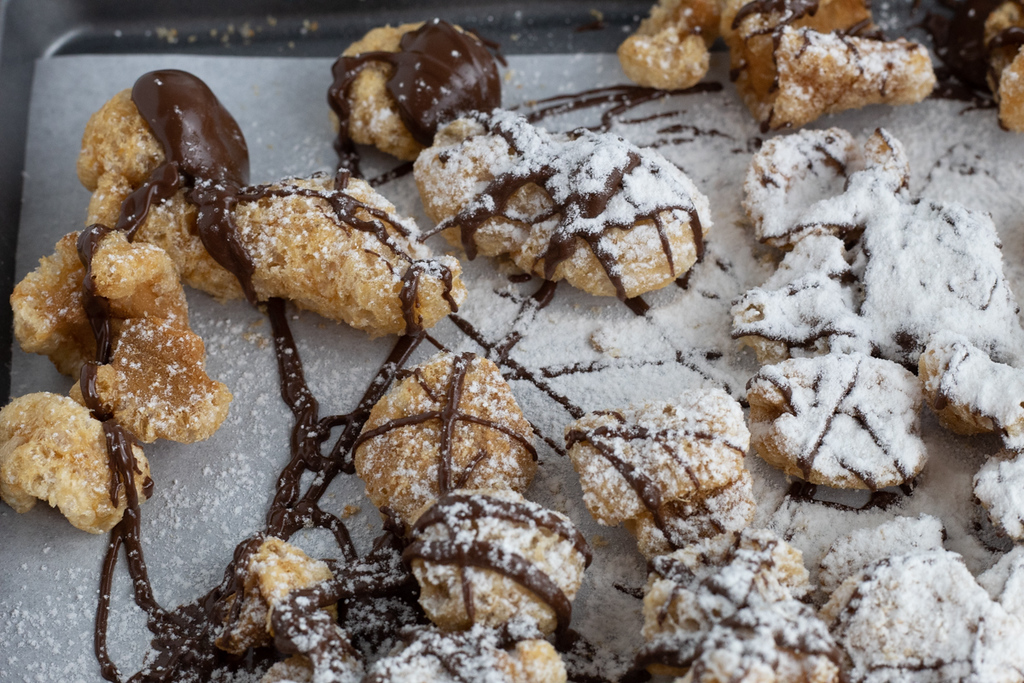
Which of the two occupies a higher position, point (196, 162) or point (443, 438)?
point (196, 162)

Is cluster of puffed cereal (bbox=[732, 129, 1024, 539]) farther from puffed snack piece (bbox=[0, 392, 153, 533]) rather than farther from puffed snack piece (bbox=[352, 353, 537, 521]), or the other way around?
puffed snack piece (bbox=[0, 392, 153, 533])

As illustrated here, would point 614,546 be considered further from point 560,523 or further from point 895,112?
point 895,112

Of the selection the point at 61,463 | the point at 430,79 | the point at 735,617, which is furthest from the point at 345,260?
the point at 735,617

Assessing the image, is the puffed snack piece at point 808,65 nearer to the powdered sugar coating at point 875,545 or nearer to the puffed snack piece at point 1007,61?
the puffed snack piece at point 1007,61

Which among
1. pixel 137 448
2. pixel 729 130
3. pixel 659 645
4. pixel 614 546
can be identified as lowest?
pixel 614 546

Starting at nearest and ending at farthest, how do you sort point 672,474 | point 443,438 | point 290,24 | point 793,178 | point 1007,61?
point 672,474 → point 443,438 → point 793,178 → point 1007,61 → point 290,24

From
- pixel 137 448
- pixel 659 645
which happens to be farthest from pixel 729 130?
pixel 137 448

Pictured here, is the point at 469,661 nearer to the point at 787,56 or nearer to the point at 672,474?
the point at 672,474
